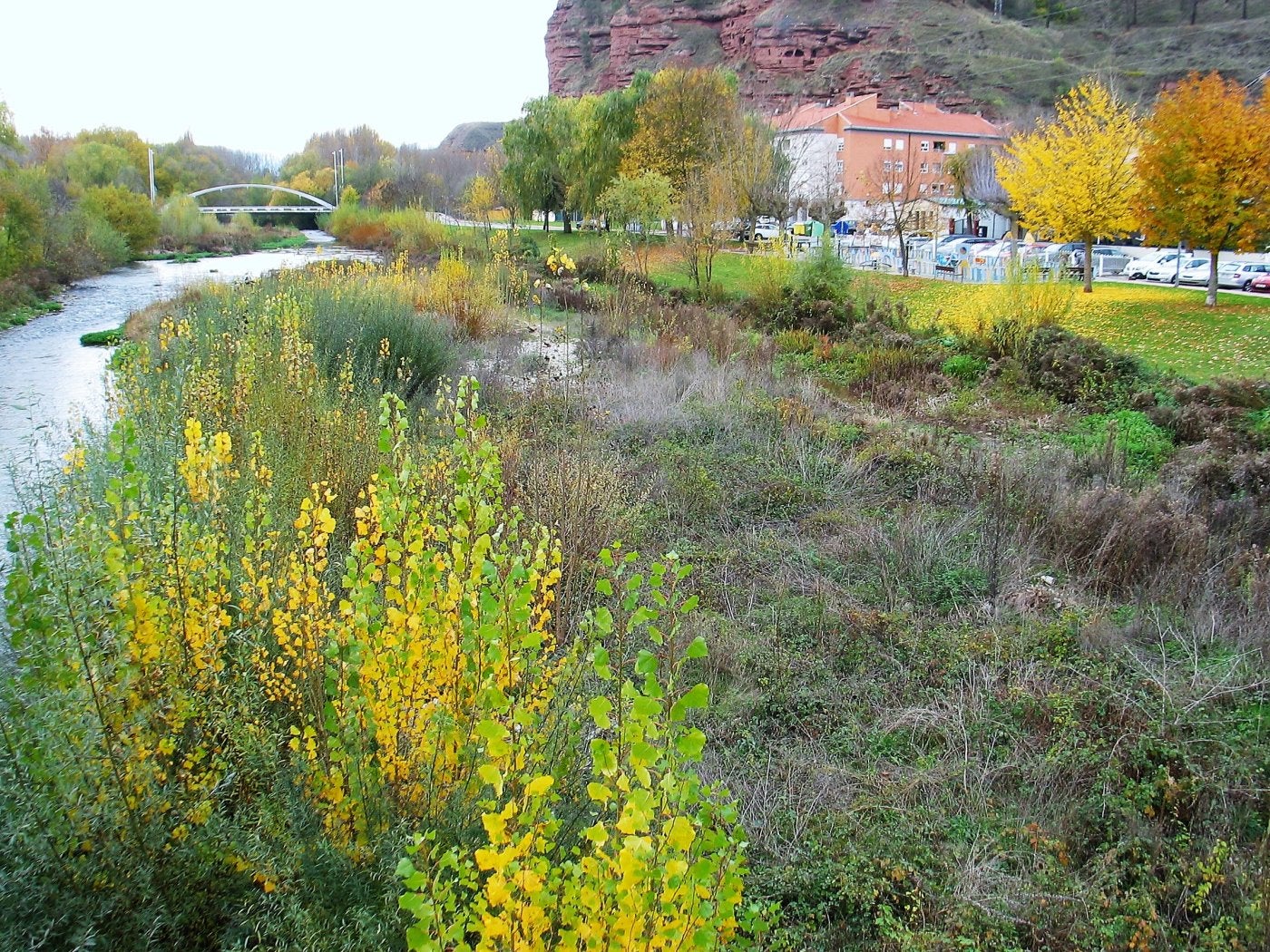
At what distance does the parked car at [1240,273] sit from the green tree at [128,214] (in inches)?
1607

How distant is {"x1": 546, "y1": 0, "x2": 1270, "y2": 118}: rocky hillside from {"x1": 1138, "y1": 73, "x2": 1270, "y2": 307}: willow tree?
142 ft

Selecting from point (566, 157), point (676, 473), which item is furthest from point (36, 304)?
point (676, 473)

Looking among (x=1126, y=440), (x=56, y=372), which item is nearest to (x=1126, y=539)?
(x=1126, y=440)

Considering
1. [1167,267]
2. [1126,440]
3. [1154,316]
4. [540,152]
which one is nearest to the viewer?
[1126,440]

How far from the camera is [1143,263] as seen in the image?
29.3 m

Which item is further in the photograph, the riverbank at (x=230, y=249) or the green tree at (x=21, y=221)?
the riverbank at (x=230, y=249)

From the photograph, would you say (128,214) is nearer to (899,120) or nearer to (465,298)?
(465,298)

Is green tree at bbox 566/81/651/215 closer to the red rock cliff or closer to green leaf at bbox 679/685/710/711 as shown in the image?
green leaf at bbox 679/685/710/711

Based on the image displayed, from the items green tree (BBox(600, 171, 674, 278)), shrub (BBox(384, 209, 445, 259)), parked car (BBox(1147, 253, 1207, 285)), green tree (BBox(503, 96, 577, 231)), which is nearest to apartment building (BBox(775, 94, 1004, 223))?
green tree (BBox(503, 96, 577, 231))

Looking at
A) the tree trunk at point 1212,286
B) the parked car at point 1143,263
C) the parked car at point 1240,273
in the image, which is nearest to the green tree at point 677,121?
the parked car at point 1143,263

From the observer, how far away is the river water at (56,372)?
758 centimetres

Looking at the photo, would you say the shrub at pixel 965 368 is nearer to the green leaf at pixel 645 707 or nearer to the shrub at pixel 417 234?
the green leaf at pixel 645 707

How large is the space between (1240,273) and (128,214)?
42.6 metres

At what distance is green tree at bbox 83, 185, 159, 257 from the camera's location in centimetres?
3903
